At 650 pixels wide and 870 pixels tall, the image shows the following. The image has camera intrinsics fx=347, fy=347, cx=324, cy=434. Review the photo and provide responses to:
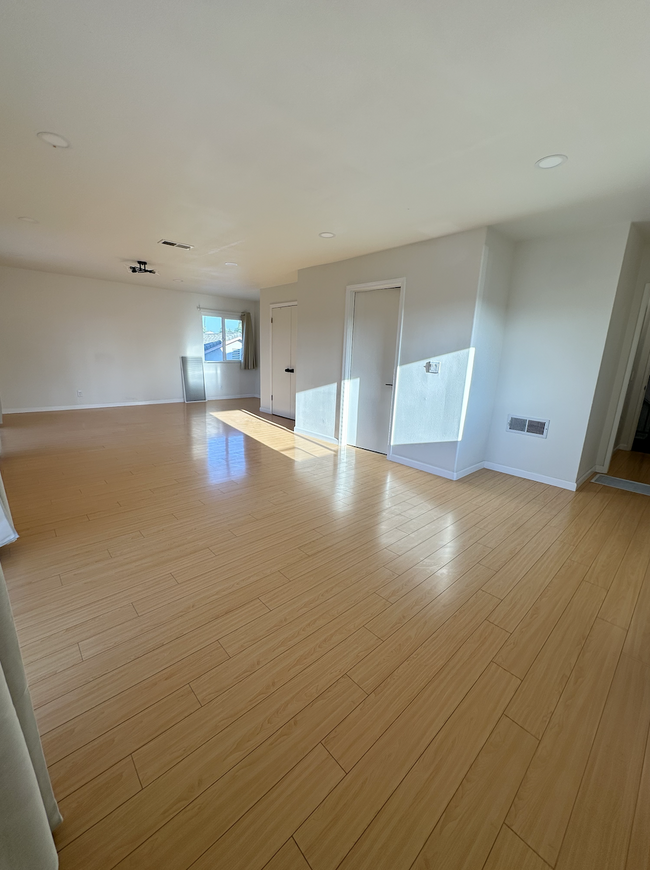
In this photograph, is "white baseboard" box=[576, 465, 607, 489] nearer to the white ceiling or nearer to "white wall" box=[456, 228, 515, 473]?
"white wall" box=[456, 228, 515, 473]

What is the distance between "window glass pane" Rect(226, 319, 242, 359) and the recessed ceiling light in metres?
7.90

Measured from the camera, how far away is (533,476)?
409 cm

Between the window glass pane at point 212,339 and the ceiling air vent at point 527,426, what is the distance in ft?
23.4

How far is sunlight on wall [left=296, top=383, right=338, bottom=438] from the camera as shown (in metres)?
5.38

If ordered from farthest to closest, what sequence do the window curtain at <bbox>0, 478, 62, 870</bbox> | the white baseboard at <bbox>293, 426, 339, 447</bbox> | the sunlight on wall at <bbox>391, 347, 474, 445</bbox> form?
the white baseboard at <bbox>293, 426, 339, 447</bbox> → the sunlight on wall at <bbox>391, 347, 474, 445</bbox> → the window curtain at <bbox>0, 478, 62, 870</bbox>

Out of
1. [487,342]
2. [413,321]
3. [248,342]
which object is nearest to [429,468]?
[487,342]

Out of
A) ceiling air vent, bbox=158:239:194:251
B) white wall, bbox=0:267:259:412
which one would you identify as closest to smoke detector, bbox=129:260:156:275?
ceiling air vent, bbox=158:239:194:251

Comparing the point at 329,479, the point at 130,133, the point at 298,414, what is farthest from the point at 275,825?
the point at 298,414

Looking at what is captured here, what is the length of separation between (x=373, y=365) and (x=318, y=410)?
1271mm

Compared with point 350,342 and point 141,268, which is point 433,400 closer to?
point 350,342

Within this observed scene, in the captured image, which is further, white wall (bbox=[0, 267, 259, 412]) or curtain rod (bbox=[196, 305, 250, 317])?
curtain rod (bbox=[196, 305, 250, 317])

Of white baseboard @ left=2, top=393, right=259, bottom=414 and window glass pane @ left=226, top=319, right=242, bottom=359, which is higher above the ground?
window glass pane @ left=226, top=319, right=242, bottom=359

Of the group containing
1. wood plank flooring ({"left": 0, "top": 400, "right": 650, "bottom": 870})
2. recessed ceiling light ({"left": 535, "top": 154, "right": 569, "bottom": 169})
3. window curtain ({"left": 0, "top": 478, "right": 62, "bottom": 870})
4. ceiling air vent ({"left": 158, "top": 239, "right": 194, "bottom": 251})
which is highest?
ceiling air vent ({"left": 158, "top": 239, "right": 194, "bottom": 251})

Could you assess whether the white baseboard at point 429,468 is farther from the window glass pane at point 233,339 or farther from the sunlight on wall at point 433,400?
the window glass pane at point 233,339
